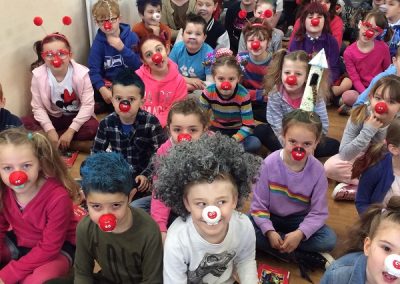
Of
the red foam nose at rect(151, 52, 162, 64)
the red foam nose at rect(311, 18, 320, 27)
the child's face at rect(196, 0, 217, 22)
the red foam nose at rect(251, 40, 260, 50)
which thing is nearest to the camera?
the red foam nose at rect(151, 52, 162, 64)

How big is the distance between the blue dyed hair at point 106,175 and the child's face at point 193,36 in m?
1.71

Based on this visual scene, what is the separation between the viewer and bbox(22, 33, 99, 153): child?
8.32ft

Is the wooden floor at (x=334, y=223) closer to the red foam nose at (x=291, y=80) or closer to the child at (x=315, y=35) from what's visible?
the red foam nose at (x=291, y=80)

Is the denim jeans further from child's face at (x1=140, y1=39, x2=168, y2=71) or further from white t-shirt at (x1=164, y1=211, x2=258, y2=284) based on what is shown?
child's face at (x1=140, y1=39, x2=168, y2=71)

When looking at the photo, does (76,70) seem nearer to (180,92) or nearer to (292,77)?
(180,92)

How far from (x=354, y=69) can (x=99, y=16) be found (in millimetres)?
1786

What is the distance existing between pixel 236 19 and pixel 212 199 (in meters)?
2.73

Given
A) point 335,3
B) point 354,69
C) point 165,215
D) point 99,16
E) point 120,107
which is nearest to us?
point 165,215

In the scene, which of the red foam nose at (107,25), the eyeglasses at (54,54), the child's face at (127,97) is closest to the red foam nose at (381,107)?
the child's face at (127,97)

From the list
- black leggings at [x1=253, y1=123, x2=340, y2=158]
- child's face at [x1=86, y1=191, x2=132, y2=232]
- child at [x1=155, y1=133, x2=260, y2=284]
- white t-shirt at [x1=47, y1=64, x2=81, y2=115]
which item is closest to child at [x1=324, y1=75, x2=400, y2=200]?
black leggings at [x1=253, y1=123, x2=340, y2=158]

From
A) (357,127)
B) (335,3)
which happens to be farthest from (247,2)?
(357,127)

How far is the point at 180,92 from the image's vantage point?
102 inches

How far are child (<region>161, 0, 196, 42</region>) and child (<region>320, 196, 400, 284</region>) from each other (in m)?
2.61

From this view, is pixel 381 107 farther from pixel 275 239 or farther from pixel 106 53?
pixel 106 53
